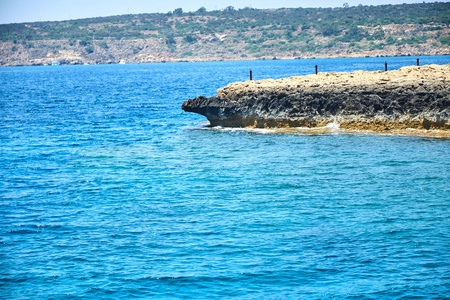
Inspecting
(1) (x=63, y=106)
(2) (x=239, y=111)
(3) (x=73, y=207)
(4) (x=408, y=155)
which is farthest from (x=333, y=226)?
(1) (x=63, y=106)

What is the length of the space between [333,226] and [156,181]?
8.32 meters

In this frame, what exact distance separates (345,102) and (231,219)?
54.7 feet

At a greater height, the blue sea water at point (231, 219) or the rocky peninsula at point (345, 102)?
the rocky peninsula at point (345, 102)

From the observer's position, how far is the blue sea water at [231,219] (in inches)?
476

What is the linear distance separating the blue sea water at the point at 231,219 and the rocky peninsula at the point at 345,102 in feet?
6.45

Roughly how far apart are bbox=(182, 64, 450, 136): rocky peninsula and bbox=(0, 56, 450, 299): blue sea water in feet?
6.45

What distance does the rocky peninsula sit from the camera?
2916 cm

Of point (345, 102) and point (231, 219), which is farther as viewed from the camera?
point (345, 102)

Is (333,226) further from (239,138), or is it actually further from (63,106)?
(63,106)

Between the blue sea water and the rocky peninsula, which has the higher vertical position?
the rocky peninsula

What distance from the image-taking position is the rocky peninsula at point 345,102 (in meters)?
29.2

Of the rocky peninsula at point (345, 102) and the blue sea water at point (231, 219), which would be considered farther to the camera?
the rocky peninsula at point (345, 102)

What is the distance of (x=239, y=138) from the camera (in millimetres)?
30641

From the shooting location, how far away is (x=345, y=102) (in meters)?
30.8
